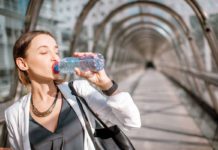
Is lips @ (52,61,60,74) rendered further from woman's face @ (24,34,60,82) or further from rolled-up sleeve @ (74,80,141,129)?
rolled-up sleeve @ (74,80,141,129)

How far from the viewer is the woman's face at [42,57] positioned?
2256 millimetres

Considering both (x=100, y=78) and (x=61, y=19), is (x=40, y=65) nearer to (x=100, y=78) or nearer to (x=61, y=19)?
(x=100, y=78)

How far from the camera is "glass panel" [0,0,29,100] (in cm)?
437

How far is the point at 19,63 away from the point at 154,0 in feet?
17.6

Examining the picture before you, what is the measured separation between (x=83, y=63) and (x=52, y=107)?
14.9 inches

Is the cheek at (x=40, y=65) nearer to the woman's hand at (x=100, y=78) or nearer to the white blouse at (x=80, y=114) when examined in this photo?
the white blouse at (x=80, y=114)

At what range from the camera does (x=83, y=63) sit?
2002 mm

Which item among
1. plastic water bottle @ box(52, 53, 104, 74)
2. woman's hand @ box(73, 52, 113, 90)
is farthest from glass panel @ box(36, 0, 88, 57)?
woman's hand @ box(73, 52, 113, 90)

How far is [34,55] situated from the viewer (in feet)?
7.56

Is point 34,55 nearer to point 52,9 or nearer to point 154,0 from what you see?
point 52,9

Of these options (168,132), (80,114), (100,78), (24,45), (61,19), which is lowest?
(168,132)

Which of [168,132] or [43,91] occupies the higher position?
[43,91]

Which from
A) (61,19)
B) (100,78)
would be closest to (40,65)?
(100,78)

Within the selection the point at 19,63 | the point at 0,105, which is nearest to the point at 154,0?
the point at 0,105
